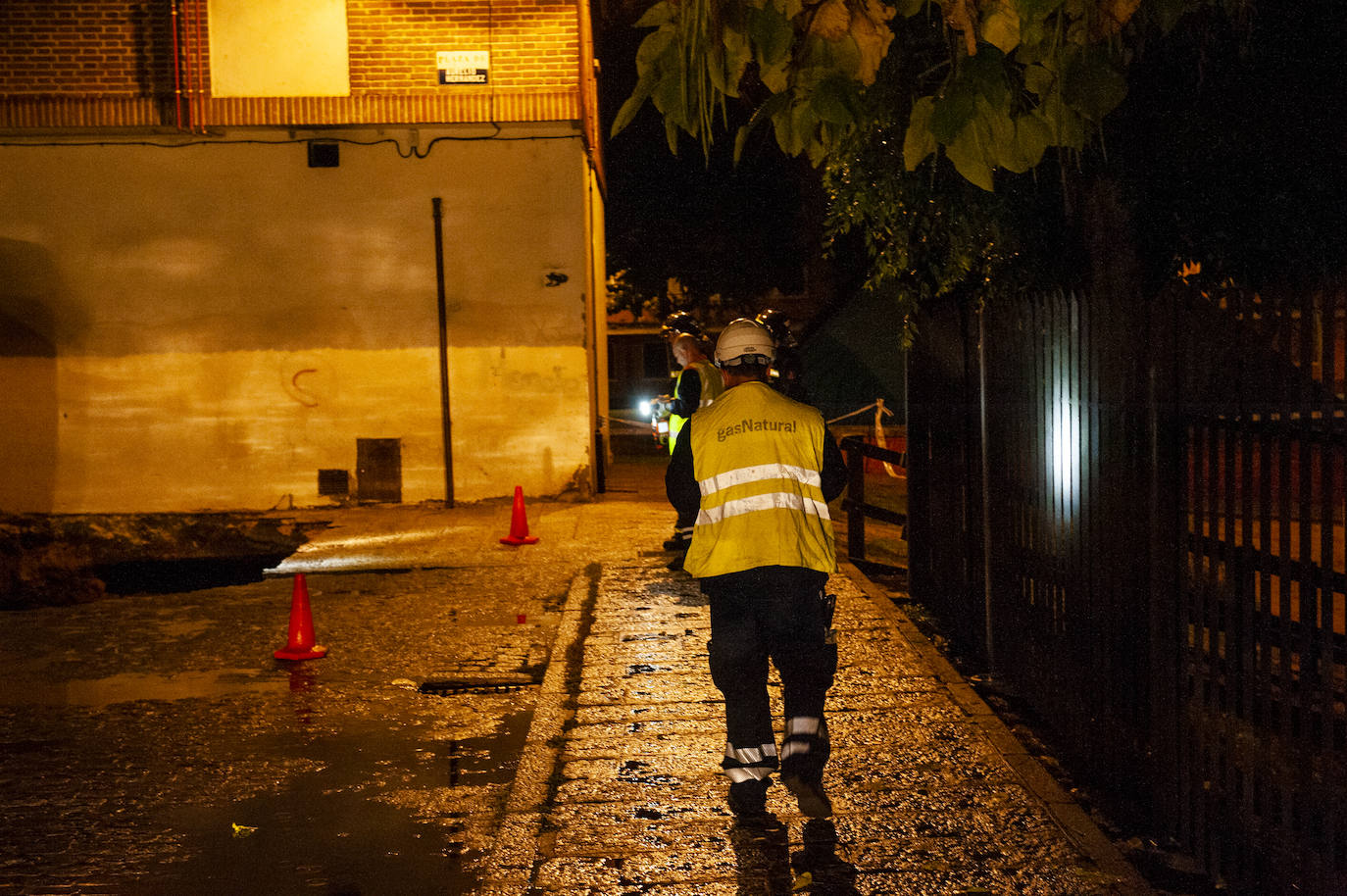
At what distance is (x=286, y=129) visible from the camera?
14.7 metres

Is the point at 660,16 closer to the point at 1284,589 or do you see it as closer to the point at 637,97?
the point at 637,97

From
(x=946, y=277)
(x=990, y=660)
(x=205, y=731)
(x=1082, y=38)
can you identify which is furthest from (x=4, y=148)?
(x=1082, y=38)

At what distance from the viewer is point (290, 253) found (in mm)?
14945

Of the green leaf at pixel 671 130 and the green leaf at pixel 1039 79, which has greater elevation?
the green leaf at pixel 1039 79

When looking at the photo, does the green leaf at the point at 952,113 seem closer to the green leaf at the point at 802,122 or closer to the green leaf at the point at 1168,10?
the green leaf at the point at 802,122

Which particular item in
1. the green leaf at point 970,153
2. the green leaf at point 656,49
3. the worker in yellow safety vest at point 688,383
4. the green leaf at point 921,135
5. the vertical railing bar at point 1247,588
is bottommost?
the vertical railing bar at point 1247,588

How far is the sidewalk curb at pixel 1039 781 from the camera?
4367 millimetres

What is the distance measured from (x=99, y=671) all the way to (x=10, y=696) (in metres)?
0.64

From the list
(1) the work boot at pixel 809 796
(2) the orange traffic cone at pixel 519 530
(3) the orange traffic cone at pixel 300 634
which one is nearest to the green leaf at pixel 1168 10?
(1) the work boot at pixel 809 796

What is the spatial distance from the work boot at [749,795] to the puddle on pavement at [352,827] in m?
1.04

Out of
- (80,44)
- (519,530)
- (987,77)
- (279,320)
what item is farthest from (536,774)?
(80,44)

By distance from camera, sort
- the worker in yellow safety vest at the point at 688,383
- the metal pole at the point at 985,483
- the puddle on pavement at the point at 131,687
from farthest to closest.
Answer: the worker in yellow safety vest at the point at 688,383
the puddle on pavement at the point at 131,687
the metal pole at the point at 985,483

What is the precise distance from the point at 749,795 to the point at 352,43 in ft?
39.2

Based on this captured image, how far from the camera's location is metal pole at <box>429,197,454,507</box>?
14961mm
